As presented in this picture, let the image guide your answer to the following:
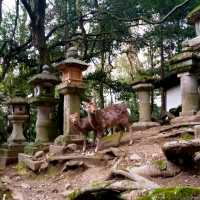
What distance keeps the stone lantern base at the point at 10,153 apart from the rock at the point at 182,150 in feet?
21.6

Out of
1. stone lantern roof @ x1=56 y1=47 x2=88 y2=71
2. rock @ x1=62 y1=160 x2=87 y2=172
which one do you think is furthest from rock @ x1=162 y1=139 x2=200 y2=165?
stone lantern roof @ x1=56 y1=47 x2=88 y2=71

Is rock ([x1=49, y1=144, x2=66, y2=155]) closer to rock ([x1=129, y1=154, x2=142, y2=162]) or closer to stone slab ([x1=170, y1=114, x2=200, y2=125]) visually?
rock ([x1=129, y1=154, x2=142, y2=162])

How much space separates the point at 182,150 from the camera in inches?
199

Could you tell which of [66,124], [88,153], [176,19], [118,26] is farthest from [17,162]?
[176,19]

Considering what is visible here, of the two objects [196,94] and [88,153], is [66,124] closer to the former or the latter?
[88,153]

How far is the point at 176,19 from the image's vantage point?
1773 cm

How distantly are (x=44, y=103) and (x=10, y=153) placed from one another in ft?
6.29

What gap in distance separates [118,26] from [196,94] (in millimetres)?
A: 6633

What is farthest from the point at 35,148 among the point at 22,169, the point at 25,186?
the point at 25,186

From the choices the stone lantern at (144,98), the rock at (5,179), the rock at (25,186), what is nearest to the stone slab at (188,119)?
the stone lantern at (144,98)

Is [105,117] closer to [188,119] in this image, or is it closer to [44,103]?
[188,119]

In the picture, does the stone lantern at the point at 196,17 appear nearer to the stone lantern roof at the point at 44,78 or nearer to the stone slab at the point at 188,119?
the stone slab at the point at 188,119

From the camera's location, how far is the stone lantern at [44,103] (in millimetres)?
10531

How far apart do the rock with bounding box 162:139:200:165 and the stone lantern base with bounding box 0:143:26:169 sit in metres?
6.59
